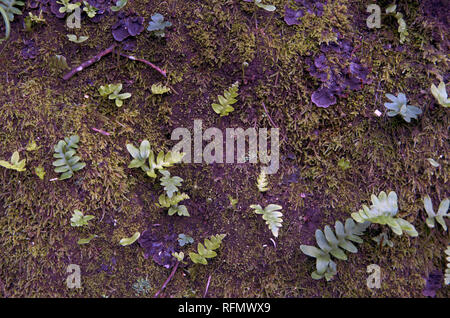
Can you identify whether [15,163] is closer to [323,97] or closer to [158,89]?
[158,89]

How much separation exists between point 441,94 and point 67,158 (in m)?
2.83

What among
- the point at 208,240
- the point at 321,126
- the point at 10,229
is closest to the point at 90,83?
the point at 10,229

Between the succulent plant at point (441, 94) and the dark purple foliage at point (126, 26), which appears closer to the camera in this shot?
the succulent plant at point (441, 94)

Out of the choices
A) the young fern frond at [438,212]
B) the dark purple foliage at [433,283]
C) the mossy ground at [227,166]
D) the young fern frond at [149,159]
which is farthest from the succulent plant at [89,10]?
the dark purple foliage at [433,283]

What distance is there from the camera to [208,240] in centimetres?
236

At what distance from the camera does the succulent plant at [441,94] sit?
2.39m

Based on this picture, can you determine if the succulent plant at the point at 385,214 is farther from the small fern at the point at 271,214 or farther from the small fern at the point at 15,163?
the small fern at the point at 15,163

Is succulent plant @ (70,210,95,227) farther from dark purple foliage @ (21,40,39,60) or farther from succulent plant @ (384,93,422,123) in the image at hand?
succulent plant @ (384,93,422,123)

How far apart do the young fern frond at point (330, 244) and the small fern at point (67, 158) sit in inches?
70.9

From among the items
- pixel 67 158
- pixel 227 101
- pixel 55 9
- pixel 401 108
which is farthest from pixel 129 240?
pixel 401 108

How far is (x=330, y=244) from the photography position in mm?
2371

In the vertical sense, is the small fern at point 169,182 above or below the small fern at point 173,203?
above

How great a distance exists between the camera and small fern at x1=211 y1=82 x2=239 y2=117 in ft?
7.84

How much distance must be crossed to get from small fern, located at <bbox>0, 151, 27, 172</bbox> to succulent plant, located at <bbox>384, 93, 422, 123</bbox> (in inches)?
108
